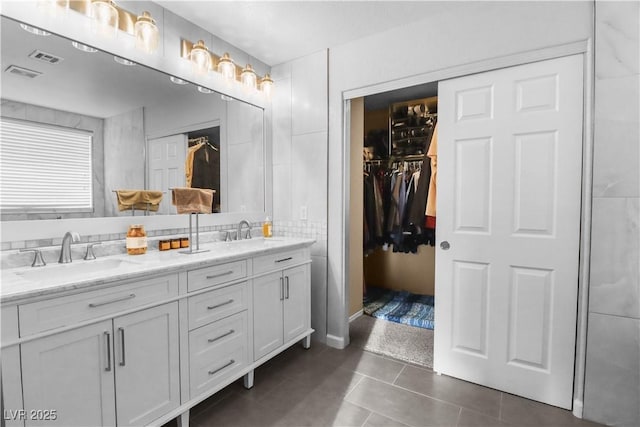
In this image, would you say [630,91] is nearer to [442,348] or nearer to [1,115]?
[442,348]

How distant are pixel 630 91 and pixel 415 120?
89.1 inches

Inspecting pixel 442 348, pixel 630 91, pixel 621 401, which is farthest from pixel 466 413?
pixel 630 91

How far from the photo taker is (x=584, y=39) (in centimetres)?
173

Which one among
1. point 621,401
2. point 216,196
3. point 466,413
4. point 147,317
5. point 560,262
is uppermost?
point 216,196

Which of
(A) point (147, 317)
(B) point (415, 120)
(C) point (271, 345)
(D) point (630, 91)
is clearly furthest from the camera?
(B) point (415, 120)

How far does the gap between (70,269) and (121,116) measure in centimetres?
94

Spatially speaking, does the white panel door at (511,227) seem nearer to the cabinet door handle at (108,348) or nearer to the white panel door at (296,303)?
the white panel door at (296,303)

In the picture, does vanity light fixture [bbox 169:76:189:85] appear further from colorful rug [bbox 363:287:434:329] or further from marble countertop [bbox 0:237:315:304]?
colorful rug [bbox 363:287:434:329]

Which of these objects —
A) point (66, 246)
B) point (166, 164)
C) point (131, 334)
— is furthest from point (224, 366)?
point (166, 164)

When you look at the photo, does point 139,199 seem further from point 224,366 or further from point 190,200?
point 224,366

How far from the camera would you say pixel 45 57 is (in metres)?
1.62

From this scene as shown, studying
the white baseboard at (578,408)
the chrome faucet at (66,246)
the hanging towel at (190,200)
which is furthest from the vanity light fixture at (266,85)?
the white baseboard at (578,408)

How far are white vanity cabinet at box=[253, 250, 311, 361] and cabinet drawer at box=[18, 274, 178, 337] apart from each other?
0.65 m

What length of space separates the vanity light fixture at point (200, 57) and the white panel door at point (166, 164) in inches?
20.1
